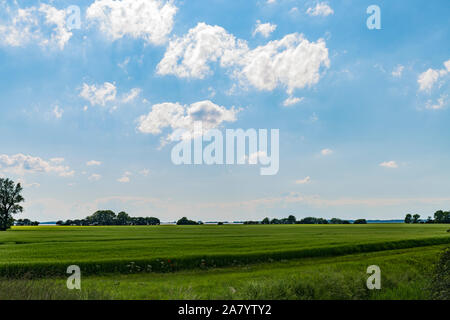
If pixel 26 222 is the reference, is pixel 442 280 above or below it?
above

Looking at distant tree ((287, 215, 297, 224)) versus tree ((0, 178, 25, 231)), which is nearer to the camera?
tree ((0, 178, 25, 231))

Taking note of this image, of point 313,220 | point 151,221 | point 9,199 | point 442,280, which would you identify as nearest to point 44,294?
point 442,280

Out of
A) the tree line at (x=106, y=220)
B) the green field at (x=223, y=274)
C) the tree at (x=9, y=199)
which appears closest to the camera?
the green field at (x=223, y=274)

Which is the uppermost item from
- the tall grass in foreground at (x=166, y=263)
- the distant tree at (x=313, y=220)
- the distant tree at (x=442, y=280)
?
the distant tree at (x=442, y=280)

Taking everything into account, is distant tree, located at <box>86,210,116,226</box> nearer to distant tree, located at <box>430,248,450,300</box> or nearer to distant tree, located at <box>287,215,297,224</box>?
distant tree, located at <box>287,215,297,224</box>

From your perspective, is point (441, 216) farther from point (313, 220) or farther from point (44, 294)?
point (44, 294)

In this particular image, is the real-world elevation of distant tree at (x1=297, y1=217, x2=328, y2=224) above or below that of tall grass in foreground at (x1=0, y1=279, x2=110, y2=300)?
below

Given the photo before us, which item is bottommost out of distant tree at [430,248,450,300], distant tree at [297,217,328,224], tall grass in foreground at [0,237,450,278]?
distant tree at [297,217,328,224]

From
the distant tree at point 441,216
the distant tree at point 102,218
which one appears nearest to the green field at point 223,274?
the distant tree at point 102,218

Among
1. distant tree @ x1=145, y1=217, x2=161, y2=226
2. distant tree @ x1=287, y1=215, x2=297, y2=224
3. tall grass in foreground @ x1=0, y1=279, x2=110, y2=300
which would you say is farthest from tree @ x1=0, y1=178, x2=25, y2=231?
distant tree @ x1=287, y1=215, x2=297, y2=224

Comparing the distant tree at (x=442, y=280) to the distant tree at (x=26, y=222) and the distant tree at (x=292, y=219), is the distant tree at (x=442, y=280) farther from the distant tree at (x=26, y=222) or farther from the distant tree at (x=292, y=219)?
the distant tree at (x=292, y=219)

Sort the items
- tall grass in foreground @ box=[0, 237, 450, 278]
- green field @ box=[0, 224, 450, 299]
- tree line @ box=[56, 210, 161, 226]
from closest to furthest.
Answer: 1. green field @ box=[0, 224, 450, 299]
2. tall grass in foreground @ box=[0, 237, 450, 278]
3. tree line @ box=[56, 210, 161, 226]

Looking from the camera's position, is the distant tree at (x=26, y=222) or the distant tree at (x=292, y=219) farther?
the distant tree at (x=292, y=219)
